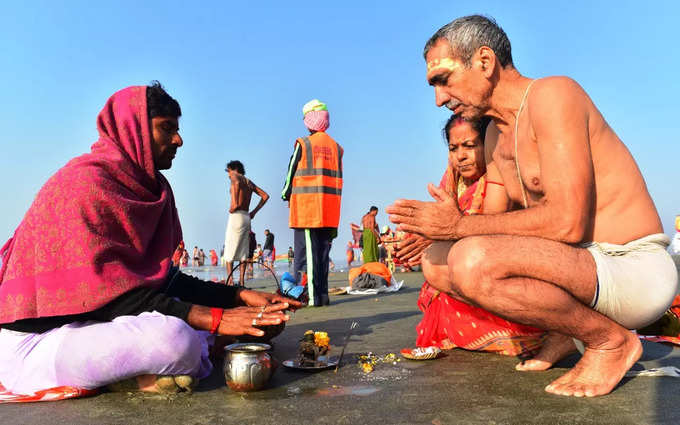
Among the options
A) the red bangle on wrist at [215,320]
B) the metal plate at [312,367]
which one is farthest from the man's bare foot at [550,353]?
the red bangle on wrist at [215,320]

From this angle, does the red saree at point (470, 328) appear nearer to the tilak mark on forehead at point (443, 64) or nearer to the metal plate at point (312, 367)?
the metal plate at point (312, 367)

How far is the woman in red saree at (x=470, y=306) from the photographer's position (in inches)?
134

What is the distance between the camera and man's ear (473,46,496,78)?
2865 mm

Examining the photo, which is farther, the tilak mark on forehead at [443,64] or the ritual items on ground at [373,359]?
the ritual items on ground at [373,359]

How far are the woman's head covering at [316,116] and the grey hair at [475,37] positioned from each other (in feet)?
16.1

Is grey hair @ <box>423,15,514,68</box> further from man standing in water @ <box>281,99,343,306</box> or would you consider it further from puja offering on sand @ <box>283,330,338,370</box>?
man standing in water @ <box>281,99,343,306</box>

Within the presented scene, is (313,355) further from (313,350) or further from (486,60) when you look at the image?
(486,60)

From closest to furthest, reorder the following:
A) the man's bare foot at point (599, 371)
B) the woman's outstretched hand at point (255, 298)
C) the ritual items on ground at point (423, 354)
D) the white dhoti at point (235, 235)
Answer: the man's bare foot at point (599, 371), the ritual items on ground at point (423, 354), the woman's outstretched hand at point (255, 298), the white dhoti at point (235, 235)

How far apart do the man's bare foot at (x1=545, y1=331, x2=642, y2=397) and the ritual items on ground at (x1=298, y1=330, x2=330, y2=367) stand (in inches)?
56.6

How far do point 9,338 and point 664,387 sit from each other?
3.50 m

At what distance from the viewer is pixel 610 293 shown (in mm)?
2559

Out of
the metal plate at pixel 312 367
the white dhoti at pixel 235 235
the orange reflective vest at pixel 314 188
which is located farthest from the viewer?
the white dhoti at pixel 235 235

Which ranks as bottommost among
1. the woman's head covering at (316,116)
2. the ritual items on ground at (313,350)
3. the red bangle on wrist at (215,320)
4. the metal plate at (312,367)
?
the metal plate at (312,367)

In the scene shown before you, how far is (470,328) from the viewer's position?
357cm
